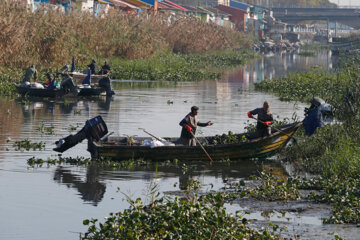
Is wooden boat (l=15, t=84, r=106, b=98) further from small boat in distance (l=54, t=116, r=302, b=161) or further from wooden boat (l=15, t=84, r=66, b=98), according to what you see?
small boat in distance (l=54, t=116, r=302, b=161)

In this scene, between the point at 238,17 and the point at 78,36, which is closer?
the point at 78,36

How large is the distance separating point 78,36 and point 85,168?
96.5ft

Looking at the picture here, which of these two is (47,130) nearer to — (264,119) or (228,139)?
(228,139)

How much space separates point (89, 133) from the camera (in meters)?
18.7

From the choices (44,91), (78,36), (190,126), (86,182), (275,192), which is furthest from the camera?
(78,36)

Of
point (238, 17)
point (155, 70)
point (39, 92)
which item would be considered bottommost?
point (39, 92)

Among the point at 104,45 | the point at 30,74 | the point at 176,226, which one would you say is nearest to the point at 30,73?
the point at 30,74

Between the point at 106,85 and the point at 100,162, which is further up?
the point at 106,85

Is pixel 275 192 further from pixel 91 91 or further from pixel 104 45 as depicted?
pixel 104 45

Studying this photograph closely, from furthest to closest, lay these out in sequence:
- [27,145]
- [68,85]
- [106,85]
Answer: [106,85], [68,85], [27,145]

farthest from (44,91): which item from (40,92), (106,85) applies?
(106,85)

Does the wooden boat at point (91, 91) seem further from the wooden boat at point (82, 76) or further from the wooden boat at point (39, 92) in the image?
the wooden boat at point (82, 76)

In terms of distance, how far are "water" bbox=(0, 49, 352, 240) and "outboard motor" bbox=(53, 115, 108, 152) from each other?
0.68m

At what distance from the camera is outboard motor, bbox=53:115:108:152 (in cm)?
1859
